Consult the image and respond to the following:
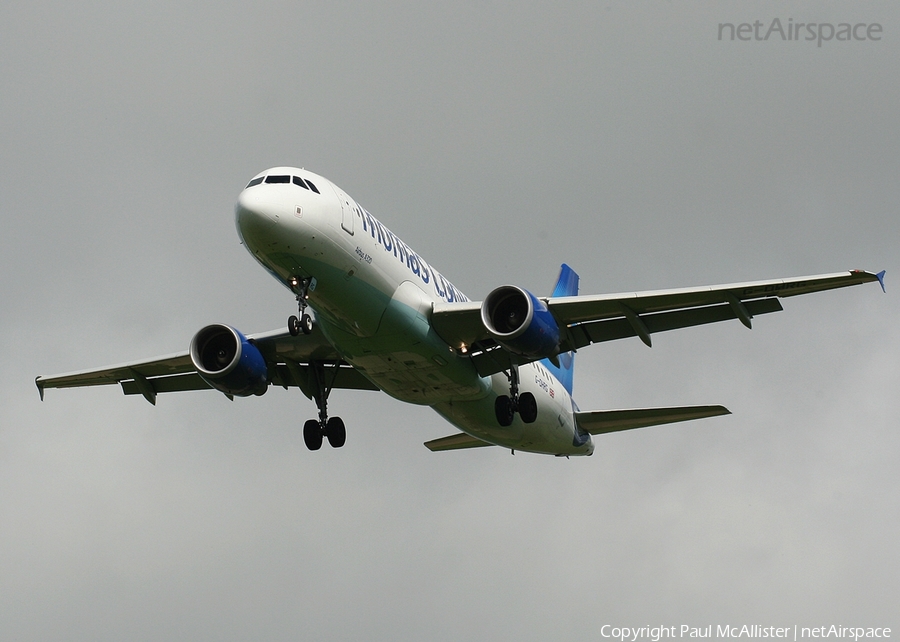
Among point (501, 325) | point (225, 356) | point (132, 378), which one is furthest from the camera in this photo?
point (132, 378)

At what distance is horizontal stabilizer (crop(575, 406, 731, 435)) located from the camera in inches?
1330

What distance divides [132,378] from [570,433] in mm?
13406

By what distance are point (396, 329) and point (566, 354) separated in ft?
38.6

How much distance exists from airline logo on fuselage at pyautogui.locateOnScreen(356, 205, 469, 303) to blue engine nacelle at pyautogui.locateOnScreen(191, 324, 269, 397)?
16.7 feet

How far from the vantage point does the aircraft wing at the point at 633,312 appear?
90.8 ft

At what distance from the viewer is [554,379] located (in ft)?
120

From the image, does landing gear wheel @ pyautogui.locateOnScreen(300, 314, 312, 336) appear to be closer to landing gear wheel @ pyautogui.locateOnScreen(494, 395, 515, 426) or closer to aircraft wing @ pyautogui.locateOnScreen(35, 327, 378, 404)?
aircraft wing @ pyautogui.locateOnScreen(35, 327, 378, 404)

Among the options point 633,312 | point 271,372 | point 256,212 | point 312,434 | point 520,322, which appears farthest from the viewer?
point 271,372

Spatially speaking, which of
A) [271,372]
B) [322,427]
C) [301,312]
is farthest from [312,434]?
[301,312]

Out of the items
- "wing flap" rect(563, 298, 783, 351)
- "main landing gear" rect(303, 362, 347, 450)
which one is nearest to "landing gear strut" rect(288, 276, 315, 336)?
"main landing gear" rect(303, 362, 347, 450)

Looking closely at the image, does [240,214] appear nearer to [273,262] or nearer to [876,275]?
[273,262]

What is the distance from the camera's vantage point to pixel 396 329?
2802 cm

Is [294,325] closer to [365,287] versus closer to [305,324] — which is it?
[305,324]

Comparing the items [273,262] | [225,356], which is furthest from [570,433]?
[273,262]
